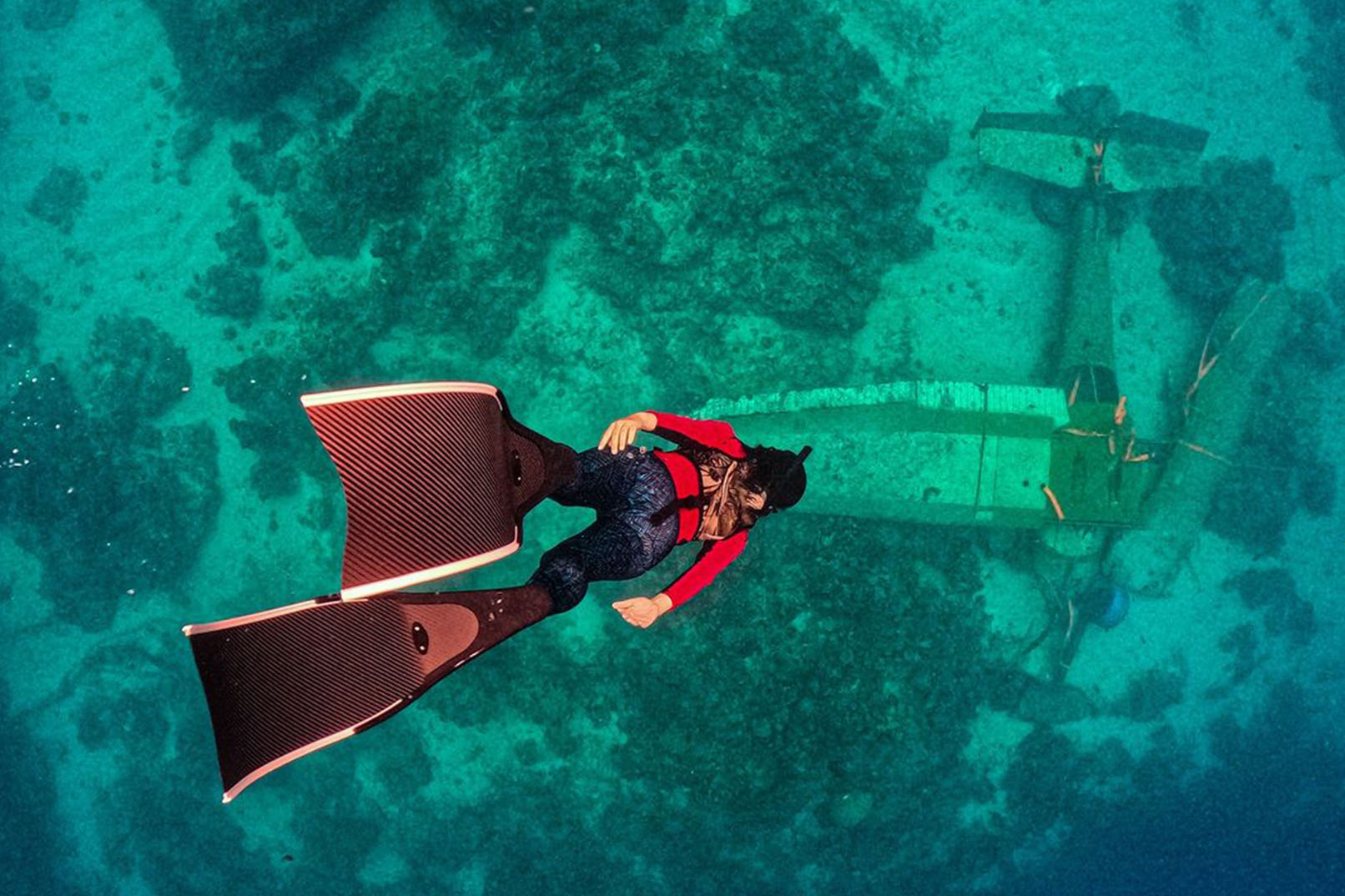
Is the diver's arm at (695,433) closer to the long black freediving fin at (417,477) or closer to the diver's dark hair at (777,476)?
the diver's dark hair at (777,476)

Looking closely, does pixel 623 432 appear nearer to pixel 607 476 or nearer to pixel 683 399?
pixel 607 476

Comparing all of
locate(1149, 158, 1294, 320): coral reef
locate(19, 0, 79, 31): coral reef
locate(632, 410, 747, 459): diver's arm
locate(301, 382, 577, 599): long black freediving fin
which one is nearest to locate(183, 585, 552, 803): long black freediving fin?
locate(301, 382, 577, 599): long black freediving fin

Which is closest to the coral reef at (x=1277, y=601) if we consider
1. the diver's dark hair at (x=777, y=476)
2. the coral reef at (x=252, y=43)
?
the diver's dark hair at (x=777, y=476)

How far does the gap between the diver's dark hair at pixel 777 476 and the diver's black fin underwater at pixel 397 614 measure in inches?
66.1

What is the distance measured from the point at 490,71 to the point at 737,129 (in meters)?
3.90

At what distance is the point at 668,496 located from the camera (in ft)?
17.7

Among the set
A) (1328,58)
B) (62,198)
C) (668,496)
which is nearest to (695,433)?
(668,496)

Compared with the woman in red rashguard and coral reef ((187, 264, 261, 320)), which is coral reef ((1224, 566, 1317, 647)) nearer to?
the woman in red rashguard

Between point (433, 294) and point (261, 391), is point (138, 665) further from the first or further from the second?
point (433, 294)

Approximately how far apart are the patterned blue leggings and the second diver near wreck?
0.4 inches

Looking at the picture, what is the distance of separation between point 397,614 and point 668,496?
1.97 m

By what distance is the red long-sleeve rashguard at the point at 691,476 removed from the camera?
214 inches

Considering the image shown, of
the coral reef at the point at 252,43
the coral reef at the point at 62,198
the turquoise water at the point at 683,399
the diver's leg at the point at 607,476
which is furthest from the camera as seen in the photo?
the coral reef at the point at 62,198

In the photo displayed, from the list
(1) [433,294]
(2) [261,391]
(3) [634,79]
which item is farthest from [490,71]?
(2) [261,391]
